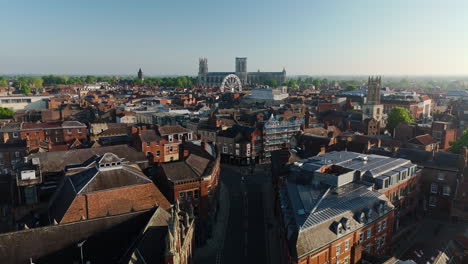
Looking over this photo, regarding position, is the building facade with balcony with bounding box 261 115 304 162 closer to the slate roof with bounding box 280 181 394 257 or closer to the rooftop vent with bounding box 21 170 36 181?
the slate roof with bounding box 280 181 394 257

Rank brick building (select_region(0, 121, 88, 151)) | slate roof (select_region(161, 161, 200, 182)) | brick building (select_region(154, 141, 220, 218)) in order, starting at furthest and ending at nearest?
1. brick building (select_region(0, 121, 88, 151))
2. slate roof (select_region(161, 161, 200, 182))
3. brick building (select_region(154, 141, 220, 218))

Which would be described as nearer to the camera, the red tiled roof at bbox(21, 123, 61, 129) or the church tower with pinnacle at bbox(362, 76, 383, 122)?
the red tiled roof at bbox(21, 123, 61, 129)

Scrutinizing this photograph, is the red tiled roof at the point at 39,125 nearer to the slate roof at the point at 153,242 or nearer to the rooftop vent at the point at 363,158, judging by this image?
the slate roof at the point at 153,242

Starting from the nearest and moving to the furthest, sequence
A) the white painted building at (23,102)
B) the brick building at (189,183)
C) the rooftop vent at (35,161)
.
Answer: the rooftop vent at (35,161) < the brick building at (189,183) < the white painted building at (23,102)

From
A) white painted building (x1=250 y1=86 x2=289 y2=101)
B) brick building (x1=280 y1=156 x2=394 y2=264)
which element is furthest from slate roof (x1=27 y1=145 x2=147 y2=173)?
white painted building (x1=250 y1=86 x2=289 y2=101)

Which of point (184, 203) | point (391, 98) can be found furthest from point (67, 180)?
point (391, 98)

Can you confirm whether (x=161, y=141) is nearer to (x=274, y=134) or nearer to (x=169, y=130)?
(x=169, y=130)

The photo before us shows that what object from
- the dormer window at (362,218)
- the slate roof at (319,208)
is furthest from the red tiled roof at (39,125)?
the dormer window at (362,218)

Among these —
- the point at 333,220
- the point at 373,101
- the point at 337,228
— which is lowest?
the point at 337,228

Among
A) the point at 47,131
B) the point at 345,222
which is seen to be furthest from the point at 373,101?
the point at 47,131
